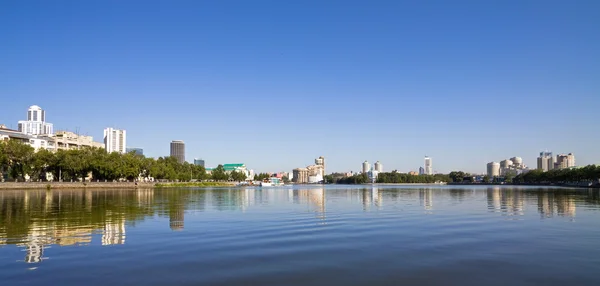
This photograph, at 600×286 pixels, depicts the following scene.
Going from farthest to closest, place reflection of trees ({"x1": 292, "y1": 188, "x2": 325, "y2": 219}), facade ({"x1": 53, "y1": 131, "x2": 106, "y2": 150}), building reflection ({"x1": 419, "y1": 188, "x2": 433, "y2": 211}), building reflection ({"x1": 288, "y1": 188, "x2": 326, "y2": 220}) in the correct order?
1. facade ({"x1": 53, "y1": 131, "x2": 106, "y2": 150})
2. building reflection ({"x1": 419, "y1": 188, "x2": 433, "y2": 211})
3. reflection of trees ({"x1": 292, "y1": 188, "x2": 325, "y2": 219})
4. building reflection ({"x1": 288, "y1": 188, "x2": 326, "y2": 220})

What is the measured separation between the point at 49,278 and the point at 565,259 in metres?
15.0

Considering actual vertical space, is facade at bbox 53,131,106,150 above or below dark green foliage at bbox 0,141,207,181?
above

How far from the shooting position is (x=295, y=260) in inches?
536

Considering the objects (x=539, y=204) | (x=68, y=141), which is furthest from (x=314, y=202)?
(x=68, y=141)

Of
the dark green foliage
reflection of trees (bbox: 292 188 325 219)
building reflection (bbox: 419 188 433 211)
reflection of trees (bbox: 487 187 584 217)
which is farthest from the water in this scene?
the dark green foliage

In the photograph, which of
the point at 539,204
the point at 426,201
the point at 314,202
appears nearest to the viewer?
the point at 539,204

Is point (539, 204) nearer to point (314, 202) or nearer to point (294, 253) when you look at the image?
point (314, 202)

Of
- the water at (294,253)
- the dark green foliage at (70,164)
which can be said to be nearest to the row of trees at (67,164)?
the dark green foliage at (70,164)

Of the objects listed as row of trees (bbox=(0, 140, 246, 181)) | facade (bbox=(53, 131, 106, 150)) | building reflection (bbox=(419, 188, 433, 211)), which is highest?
facade (bbox=(53, 131, 106, 150))

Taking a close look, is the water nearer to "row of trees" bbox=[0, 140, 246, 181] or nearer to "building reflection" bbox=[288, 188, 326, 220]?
"building reflection" bbox=[288, 188, 326, 220]

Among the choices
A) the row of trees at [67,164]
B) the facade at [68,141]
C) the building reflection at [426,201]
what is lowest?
the building reflection at [426,201]

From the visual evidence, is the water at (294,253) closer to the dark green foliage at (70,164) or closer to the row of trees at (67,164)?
the dark green foliage at (70,164)

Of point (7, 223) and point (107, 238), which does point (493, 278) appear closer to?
point (107, 238)

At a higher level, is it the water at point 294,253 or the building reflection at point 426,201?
the water at point 294,253
